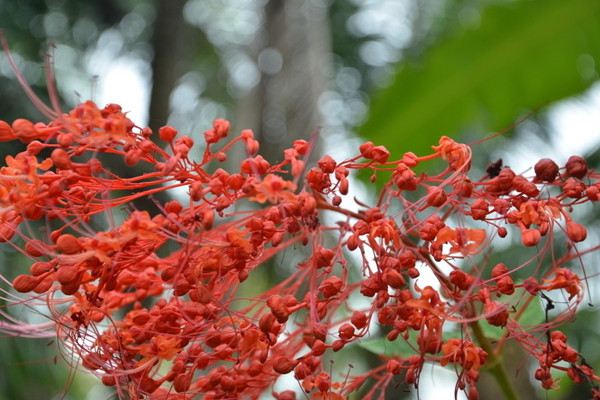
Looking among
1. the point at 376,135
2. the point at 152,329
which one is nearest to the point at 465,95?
the point at 376,135

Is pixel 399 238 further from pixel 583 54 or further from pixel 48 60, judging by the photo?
pixel 583 54

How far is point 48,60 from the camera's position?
109 cm

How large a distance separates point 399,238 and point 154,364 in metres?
0.40

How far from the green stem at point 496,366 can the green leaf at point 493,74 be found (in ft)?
3.23

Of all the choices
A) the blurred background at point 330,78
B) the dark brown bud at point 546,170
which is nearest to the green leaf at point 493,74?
the blurred background at point 330,78

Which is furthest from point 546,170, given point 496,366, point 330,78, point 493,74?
point 330,78

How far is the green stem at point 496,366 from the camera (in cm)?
106

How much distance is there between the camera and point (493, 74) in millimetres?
1961

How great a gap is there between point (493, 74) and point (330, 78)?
1.44m

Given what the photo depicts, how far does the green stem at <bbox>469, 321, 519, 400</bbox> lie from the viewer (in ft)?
3.48

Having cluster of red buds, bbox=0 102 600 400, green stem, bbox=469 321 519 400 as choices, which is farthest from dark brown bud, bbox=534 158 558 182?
green stem, bbox=469 321 519 400

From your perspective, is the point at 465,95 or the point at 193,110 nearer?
the point at 465,95

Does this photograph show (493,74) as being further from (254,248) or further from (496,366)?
(254,248)

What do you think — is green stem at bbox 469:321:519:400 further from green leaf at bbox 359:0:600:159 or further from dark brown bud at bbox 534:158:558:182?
green leaf at bbox 359:0:600:159
